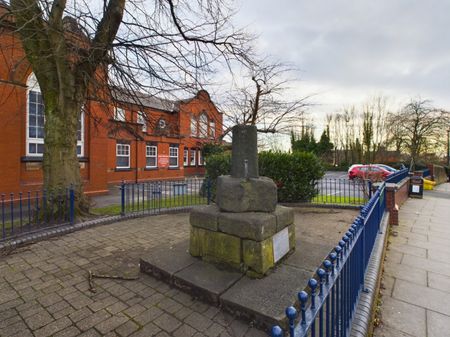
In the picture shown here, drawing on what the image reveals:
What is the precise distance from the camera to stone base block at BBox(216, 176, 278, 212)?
3.43 metres

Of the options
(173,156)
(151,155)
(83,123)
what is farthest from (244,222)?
(173,156)

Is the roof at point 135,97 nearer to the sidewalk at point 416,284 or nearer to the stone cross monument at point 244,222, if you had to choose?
the stone cross monument at point 244,222

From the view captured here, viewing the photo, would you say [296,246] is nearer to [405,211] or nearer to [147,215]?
[147,215]

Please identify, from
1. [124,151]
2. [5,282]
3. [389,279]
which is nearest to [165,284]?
[5,282]

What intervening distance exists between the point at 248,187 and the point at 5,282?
3576 millimetres

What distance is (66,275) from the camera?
3.53 meters

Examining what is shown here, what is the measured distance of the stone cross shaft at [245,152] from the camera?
362 centimetres

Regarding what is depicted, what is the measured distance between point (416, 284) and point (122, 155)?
18.2 metres

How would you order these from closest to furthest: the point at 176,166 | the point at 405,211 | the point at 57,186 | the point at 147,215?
the point at 57,186, the point at 147,215, the point at 405,211, the point at 176,166

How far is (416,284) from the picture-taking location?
3.48 meters

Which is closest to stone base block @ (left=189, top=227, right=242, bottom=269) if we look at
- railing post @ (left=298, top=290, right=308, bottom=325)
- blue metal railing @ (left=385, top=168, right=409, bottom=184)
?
railing post @ (left=298, top=290, right=308, bottom=325)

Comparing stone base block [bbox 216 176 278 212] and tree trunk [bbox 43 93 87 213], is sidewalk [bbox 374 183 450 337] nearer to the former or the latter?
stone base block [bbox 216 176 278 212]

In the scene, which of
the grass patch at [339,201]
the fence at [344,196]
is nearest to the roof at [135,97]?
the fence at [344,196]

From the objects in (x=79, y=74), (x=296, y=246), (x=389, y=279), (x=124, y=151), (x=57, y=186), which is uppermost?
(x=79, y=74)
